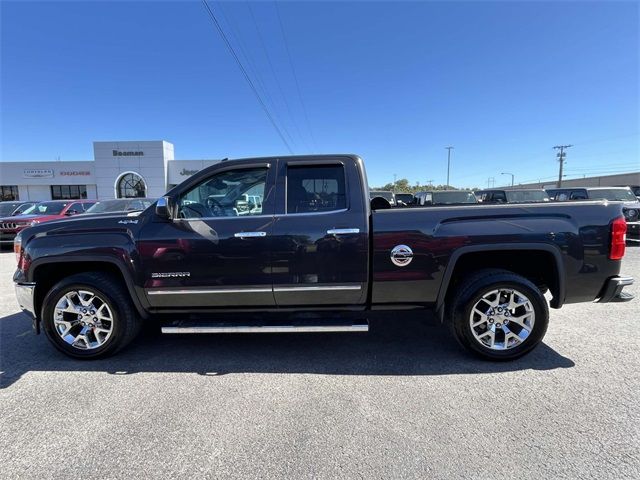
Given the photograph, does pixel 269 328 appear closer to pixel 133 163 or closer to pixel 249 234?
pixel 249 234

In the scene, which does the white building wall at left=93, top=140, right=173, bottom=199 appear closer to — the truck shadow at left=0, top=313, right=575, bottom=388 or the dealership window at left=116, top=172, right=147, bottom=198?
the dealership window at left=116, top=172, right=147, bottom=198

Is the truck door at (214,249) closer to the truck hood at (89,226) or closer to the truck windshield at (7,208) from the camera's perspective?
the truck hood at (89,226)

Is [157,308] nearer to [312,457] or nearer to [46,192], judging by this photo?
[312,457]

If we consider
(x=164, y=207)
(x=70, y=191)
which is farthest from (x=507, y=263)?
(x=70, y=191)

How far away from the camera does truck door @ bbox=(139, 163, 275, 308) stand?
11.0ft

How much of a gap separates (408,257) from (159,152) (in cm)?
3433

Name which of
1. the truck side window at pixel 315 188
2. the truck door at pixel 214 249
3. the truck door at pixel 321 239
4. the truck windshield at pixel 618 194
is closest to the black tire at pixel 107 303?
the truck door at pixel 214 249

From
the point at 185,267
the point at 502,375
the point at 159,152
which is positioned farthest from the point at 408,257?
the point at 159,152

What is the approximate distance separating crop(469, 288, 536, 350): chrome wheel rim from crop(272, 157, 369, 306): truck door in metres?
1.15

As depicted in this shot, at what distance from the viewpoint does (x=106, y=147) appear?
32.7m

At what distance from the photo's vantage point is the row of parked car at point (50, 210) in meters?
11.2

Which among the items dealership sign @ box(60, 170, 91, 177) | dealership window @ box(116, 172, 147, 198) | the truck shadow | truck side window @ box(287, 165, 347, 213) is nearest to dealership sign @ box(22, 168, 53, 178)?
dealership sign @ box(60, 170, 91, 177)

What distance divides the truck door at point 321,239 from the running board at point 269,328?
255mm

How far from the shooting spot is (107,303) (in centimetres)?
351
